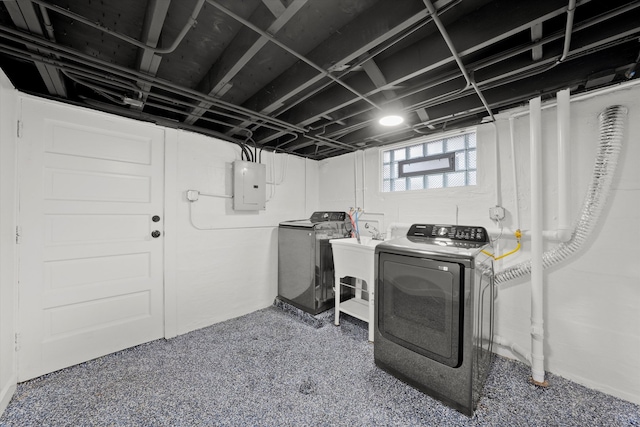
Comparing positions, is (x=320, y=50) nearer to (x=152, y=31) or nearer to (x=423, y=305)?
(x=152, y=31)

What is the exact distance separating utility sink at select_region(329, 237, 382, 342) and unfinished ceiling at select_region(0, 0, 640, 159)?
1304mm

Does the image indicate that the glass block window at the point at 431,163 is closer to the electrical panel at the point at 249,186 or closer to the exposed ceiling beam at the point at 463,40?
the exposed ceiling beam at the point at 463,40

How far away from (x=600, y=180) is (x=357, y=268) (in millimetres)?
1916

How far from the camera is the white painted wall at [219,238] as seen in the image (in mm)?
2506

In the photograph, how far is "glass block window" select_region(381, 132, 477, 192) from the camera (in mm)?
2391

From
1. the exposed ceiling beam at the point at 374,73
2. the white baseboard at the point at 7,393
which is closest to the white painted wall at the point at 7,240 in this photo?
the white baseboard at the point at 7,393

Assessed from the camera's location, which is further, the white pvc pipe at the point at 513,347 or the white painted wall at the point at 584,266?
the white pvc pipe at the point at 513,347

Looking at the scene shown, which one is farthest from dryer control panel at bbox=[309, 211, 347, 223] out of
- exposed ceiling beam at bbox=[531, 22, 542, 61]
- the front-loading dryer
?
exposed ceiling beam at bbox=[531, 22, 542, 61]

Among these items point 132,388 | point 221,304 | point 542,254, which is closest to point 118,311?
point 132,388

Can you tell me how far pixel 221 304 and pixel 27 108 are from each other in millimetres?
2327

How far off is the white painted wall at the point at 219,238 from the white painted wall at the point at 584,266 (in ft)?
7.68

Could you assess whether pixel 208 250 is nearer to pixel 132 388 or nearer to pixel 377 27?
pixel 132 388

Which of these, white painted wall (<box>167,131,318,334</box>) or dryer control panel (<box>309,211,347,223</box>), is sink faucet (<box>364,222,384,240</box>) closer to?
dryer control panel (<box>309,211,347,223</box>)

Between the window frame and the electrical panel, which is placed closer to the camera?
the window frame
